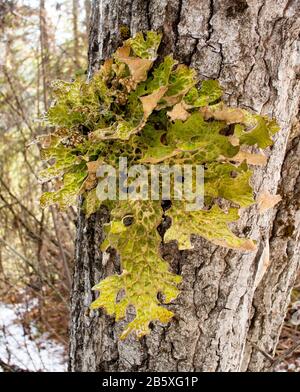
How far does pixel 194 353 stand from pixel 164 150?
0.50 metres

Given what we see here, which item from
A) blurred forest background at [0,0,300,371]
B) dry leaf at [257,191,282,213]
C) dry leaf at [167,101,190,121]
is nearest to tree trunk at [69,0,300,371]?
dry leaf at [257,191,282,213]

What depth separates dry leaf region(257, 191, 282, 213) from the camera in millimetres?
961

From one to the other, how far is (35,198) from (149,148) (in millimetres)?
2993

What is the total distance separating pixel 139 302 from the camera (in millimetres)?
890

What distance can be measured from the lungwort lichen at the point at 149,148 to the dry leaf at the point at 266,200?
0.30 feet

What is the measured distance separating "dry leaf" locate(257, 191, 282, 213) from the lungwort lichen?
90mm

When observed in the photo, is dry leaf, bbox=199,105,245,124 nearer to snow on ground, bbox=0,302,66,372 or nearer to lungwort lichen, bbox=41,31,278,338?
lungwort lichen, bbox=41,31,278,338

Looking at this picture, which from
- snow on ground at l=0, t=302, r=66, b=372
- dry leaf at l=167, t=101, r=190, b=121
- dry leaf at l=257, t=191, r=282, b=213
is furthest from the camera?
snow on ground at l=0, t=302, r=66, b=372

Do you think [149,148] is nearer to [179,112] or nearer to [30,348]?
[179,112]

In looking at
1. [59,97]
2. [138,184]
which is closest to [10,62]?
[59,97]

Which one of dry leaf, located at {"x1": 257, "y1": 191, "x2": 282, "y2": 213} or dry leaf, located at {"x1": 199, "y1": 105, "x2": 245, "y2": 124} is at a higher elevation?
dry leaf, located at {"x1": 199, "y1": 105, "x2": 245, "y2": 124}

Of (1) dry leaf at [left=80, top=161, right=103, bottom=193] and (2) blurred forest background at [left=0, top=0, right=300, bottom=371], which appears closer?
(1) dry leaf at [left=80, top=161, right=103, bottom=193]

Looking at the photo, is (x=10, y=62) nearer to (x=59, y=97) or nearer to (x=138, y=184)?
(x=59, y=97)

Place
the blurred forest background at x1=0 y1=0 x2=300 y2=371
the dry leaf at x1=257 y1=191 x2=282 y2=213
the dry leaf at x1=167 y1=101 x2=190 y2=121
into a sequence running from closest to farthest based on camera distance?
1. the dry leaf at x1=167 y1=101 x2=190 y2=121
2. the dry leaf at x1=257 y1=191 x2=282 y2=213
3. the blurred forest background at x1=0 y1=0 x2=300 y2=371
